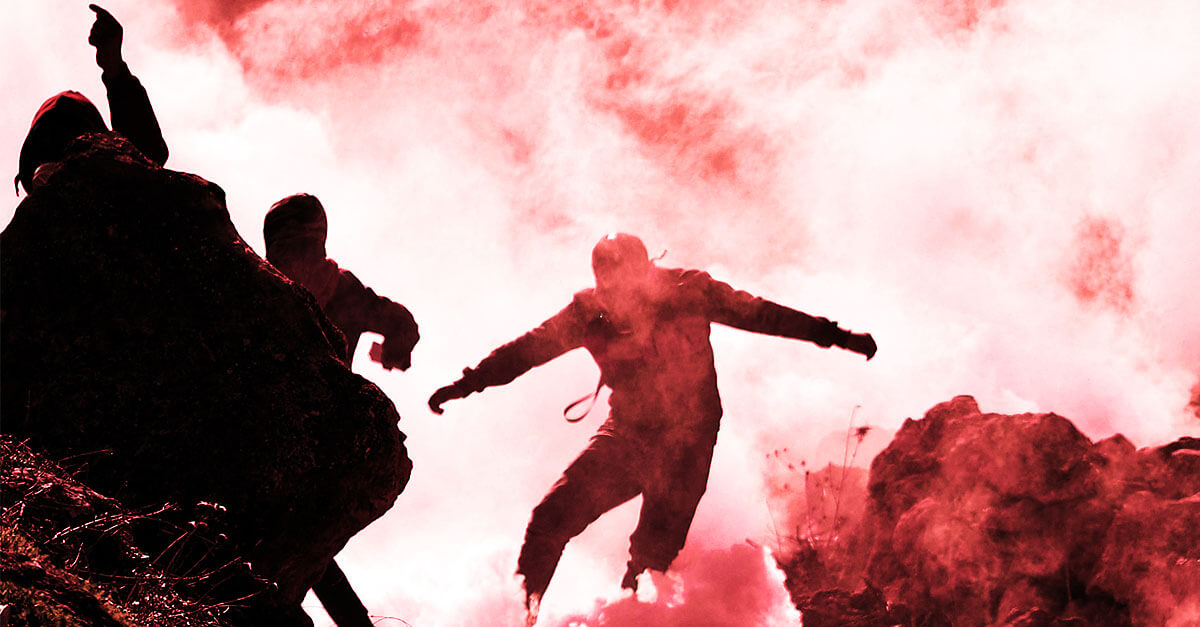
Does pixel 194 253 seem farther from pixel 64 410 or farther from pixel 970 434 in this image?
pixel 970 434

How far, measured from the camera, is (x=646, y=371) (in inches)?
286

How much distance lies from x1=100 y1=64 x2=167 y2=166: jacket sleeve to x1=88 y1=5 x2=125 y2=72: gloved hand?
0.14ft

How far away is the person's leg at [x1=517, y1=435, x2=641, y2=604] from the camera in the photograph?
666cm

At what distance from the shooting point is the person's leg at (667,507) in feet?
22.5

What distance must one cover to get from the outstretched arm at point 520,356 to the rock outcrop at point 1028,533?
13.7 ft

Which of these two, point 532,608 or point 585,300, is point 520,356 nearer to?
point 585,300

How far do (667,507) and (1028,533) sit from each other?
17.2 feet

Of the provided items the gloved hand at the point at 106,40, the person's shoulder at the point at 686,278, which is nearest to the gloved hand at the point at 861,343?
the person's shoulder at the point at 686,278

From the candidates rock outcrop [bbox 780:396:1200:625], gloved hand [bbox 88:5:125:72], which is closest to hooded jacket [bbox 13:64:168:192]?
gloved hand [bbox 88:5:125:72]

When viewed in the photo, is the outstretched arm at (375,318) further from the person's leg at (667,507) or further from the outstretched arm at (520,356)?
the person's leg at (667,507)

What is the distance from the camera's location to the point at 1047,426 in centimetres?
1011

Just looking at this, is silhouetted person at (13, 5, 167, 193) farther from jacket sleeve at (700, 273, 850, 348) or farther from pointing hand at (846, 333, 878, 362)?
pointing hand at (846, 333, 878, 362)

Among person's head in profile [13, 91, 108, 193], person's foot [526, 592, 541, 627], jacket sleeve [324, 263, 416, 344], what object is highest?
jacket sleeve [324, 263, 416, 344]

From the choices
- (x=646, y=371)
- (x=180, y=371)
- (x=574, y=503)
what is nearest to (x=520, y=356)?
(x=646, y=371)
